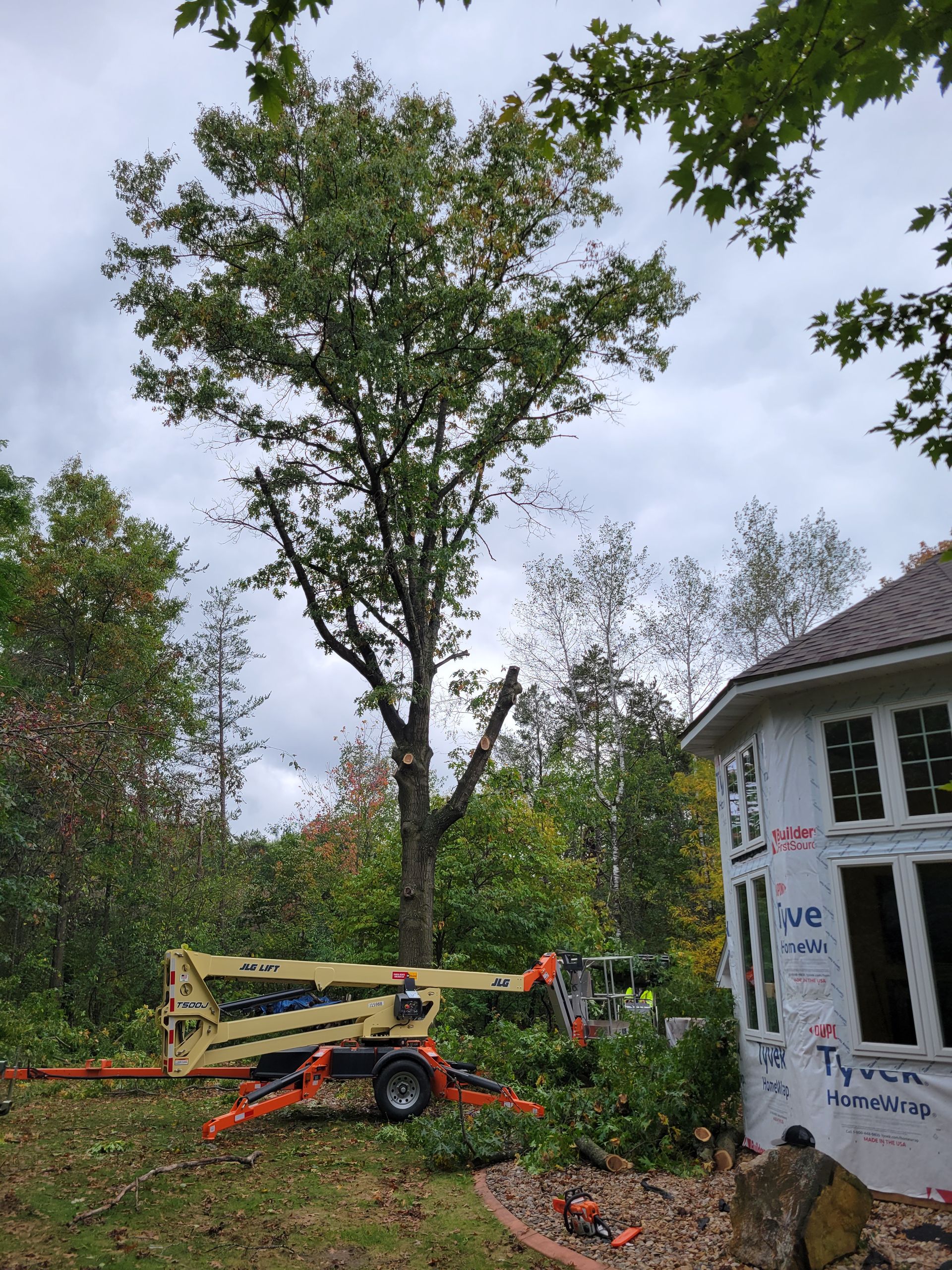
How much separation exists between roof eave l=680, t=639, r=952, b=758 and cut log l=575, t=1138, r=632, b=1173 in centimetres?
395

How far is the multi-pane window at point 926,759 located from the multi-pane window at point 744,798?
143 cm

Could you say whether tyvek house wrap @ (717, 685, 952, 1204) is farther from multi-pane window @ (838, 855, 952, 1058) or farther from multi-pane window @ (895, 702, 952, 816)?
multi-pane window @ (895, 702, 952, 816)

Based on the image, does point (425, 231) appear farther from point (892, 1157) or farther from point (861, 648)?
point (892, 1157)

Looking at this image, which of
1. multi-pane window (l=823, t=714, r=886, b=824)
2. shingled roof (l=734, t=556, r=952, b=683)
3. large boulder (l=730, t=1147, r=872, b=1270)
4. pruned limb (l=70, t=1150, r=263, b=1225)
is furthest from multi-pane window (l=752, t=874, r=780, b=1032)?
pruned limb (l=70, t=1150, r=263, b=1225)

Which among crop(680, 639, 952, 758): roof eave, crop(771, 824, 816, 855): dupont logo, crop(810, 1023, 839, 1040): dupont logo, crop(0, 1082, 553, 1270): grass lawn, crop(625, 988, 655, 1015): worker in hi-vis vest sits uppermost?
crop(680, 639, 952, 758): roof eave

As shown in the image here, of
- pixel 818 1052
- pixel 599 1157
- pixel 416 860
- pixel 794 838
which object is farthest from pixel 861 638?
pixel 416 860

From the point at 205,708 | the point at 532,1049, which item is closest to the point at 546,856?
the point at 532,1049

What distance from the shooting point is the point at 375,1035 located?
942 centimetres

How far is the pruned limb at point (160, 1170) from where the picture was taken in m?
5.86

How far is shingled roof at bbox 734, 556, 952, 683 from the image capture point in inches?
271

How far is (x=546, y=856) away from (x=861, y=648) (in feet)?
33.3

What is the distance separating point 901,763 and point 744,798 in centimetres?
211

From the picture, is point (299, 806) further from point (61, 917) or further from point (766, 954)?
point (766, 954)

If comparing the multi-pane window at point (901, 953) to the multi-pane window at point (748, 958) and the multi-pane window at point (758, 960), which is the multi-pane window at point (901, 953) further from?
the multi-pane window at point (748, 958)
